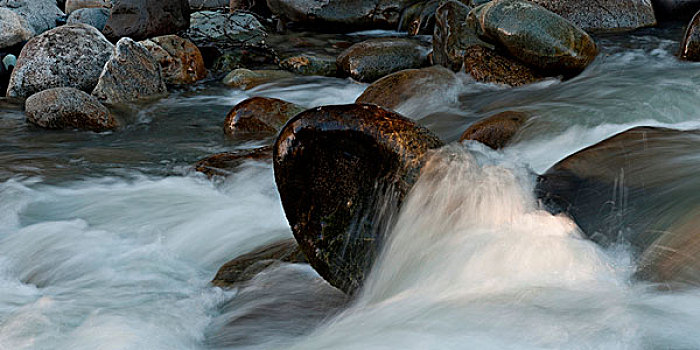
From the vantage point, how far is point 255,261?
3.66 metres

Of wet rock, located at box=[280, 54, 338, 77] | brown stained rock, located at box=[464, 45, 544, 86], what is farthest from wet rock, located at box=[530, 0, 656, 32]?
wet rock, located at box=[280, 54, 338, 77]

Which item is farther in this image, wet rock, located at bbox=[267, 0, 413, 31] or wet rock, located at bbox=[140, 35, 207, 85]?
wet rock, located at bbox=[267, 0, 413, 31]

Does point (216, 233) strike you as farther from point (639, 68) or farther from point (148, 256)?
point (639, 68)

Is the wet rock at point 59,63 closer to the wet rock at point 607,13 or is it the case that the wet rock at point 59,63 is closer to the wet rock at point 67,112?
the wet rock at point 67,112

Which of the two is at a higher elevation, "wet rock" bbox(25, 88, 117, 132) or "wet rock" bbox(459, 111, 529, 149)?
"wet rock" bbox(459, 111, 529, 149)

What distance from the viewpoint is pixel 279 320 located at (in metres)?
2.99

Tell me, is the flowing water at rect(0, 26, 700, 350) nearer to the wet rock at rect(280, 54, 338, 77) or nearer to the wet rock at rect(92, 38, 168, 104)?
the wet rock at rect(92, 38, 168, 104)

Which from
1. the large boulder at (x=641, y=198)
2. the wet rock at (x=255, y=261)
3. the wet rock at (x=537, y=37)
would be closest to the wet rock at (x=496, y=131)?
the large boulder at (x=641, y=198)

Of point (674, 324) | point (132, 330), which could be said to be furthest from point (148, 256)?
point (674, 324)

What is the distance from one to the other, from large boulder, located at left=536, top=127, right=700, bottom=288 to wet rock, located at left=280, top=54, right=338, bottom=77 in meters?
6.28

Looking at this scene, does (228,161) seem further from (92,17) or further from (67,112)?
(92,17)

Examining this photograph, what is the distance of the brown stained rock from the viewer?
736 cm

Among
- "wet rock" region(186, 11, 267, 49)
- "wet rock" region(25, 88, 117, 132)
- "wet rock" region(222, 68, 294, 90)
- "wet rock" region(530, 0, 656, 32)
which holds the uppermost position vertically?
"wet rock" region(530, 0, 656, 32)

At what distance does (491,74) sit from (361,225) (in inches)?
197
